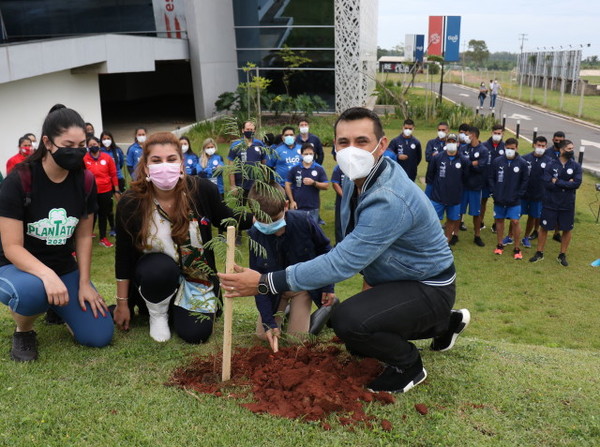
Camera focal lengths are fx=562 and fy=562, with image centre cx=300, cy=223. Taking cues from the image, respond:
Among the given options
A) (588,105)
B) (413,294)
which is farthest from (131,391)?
(588,105)

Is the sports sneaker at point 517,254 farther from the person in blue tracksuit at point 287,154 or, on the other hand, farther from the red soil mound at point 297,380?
the red soil mound at point 297,380

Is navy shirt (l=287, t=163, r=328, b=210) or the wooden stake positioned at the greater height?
the wooden stake

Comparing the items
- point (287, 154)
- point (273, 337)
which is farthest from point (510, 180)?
point (273, 337)

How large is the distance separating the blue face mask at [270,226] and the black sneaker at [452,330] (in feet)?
4.49

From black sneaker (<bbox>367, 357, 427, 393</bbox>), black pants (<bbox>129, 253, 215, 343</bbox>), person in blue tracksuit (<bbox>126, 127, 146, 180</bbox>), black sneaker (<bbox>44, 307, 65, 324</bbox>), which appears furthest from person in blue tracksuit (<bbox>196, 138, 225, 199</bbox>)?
black sneaker (<bbox>367, 357, 427, 393</bbox>)

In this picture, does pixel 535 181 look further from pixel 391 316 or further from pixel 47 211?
pixel 47 211

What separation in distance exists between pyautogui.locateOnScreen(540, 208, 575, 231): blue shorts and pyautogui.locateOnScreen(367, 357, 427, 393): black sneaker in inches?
254

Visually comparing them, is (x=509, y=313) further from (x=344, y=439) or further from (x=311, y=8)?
(x=311, y=8)

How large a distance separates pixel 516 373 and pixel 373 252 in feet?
4.90

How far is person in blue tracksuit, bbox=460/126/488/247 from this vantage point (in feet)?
33.2

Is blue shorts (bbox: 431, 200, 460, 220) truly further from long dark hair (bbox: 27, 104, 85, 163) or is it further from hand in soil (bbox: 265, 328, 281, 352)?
long dark hair (bbox: 27, 104, 85, 163)

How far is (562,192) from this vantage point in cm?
894

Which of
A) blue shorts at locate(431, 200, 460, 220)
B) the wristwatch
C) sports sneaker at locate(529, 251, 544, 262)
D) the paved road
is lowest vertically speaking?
the paved road

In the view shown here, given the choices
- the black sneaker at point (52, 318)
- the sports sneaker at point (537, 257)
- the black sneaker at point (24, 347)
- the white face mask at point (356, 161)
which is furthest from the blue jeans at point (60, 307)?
the sports sneaker at point (537, 257)
